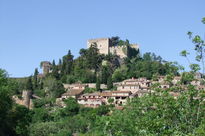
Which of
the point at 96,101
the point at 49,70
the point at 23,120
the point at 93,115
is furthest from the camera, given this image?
the point at 49,70

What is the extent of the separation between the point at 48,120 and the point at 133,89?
1687 centimetres

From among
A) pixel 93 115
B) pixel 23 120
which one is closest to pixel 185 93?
pixel 23 120

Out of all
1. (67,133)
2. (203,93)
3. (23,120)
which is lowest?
(67,133)

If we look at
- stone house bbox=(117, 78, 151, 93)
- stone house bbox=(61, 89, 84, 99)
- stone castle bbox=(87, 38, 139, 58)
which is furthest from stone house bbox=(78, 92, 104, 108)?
stone castle bbox=(87, 38, 139, 58)

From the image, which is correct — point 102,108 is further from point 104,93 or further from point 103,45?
point 103,45

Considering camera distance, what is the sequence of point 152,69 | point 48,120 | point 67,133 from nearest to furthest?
point 67,133 → point 48,120 → point 152,69

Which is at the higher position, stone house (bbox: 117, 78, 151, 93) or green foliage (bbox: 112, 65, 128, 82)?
green foliage (bbox: 112, 65, 128, 82)

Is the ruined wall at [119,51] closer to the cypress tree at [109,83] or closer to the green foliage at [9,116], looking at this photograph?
the cypress tree at [109,83]

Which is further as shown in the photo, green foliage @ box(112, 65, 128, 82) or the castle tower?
the castle tower

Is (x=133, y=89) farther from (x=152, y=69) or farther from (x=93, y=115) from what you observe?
(x=93, y=115)

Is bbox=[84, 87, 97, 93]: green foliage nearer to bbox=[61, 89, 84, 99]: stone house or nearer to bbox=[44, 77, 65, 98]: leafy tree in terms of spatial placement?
bbox=[61, 89, 84, 99]: stone house

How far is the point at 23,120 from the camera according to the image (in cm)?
2905

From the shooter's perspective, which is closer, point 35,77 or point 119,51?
point 35,77

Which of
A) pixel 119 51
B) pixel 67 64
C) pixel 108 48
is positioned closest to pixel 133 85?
pixel 67 64
